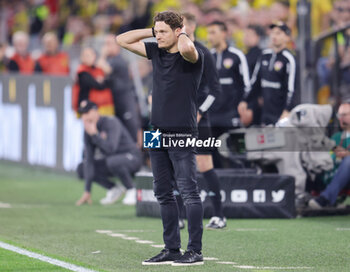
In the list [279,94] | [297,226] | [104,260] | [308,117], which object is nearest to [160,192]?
[104,260]

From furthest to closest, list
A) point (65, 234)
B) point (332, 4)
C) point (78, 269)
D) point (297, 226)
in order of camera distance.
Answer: point (332, 4)
point (297, 226)
point (65, 234)
point (78, 269)

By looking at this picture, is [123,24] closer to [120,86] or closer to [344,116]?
[120,86]

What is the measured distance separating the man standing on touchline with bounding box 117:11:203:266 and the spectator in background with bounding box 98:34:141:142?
9.06m

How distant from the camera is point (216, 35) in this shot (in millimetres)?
12719

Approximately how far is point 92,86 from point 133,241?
24.8 feet

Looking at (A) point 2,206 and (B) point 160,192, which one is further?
(A) point 2,206

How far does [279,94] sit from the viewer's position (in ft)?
44.7

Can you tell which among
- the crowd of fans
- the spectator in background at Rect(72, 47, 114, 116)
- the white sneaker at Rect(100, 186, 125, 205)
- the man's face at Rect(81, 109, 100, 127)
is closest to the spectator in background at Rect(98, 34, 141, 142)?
the crowd of fans

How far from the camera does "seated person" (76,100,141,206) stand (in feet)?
46.1

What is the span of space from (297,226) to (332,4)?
252 inches

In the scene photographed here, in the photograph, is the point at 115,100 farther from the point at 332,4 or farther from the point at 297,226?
the point at 297,226

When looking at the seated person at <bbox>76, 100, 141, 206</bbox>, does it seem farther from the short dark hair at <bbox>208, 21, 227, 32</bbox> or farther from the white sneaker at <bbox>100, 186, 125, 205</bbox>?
the short dark hair at <bbox>208, 21, 227, 32</bbox>

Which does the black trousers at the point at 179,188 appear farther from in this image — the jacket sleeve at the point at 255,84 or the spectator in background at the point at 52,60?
the spectator in background at the point at 52,60

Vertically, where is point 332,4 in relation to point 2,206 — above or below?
above
